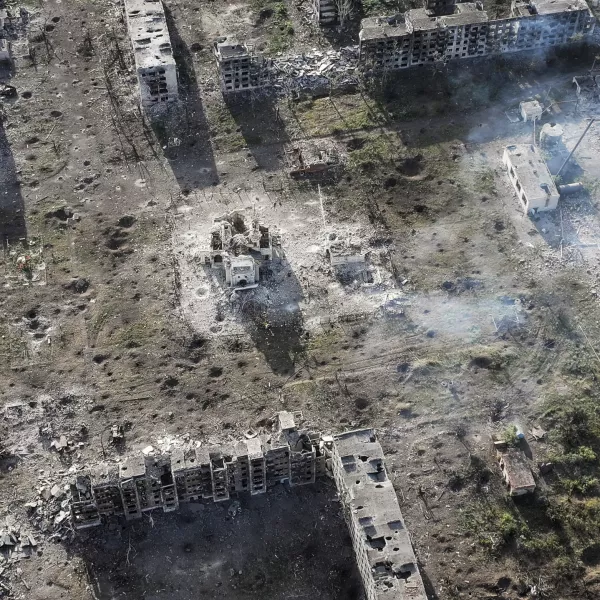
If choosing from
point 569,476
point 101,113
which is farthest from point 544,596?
point 101,113

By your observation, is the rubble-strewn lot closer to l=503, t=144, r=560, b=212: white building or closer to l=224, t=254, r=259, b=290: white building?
l=224, t=254, r=259, b=290: white building

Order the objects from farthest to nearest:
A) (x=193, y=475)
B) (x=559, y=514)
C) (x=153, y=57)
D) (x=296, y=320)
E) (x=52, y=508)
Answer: (x=153, y=57)
(x=296, y=320)
(x=52, y=508)
(x=559, y=514)
(x=193, y=475)

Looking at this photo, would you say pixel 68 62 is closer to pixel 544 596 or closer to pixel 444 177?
pixel 444 177

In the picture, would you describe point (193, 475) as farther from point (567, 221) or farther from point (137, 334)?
point (567, 221)

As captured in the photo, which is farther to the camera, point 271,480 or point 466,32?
point 466,32

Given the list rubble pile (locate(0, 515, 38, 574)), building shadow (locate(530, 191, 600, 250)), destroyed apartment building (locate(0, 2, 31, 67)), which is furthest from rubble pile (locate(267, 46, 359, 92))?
rubble pile (locate(0, 515, 38, 574))

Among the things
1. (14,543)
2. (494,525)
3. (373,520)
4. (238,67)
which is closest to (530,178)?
(238,67)

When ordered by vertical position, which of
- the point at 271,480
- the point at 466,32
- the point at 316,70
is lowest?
the point at 271,480
